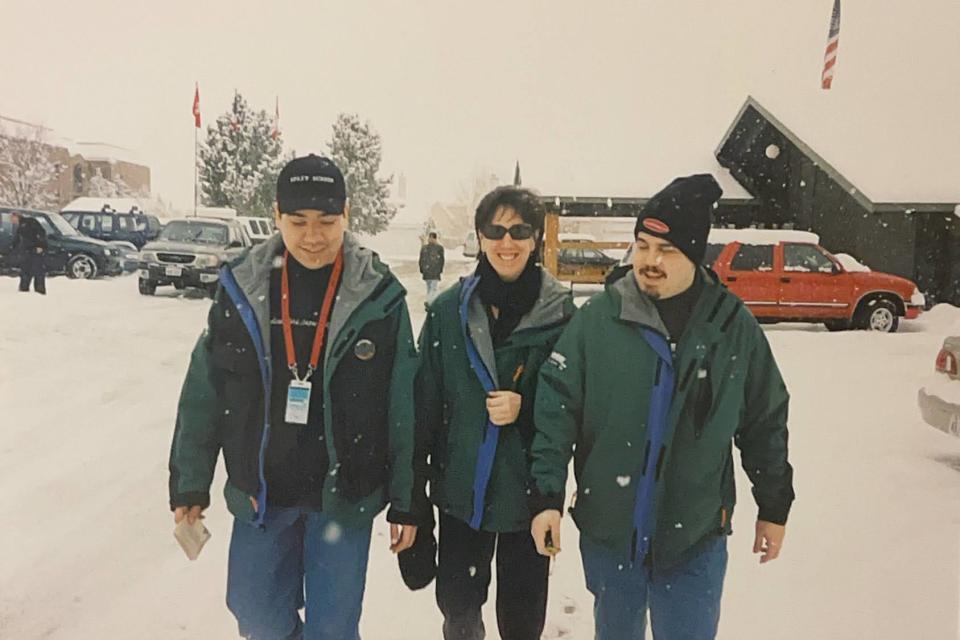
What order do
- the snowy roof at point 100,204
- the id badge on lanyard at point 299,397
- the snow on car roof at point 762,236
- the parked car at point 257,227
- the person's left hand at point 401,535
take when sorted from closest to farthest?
the id badge on lanyard at point 299,397
the person's left hand at point 401,535
the parked car at point 257,227
the snow on car roof at point 762,236
the snowy roof at point 100,204

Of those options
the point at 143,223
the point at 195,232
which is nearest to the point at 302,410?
the point at 195,232

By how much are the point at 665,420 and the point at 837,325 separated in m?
1.45

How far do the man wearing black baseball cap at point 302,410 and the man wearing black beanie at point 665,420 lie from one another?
0.47 meters

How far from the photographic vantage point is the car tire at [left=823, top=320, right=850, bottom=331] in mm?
2621

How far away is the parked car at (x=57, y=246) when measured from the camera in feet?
8.74

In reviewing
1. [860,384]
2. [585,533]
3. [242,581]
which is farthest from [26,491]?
[860,384]

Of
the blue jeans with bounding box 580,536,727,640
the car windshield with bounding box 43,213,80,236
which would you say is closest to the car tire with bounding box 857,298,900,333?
the blue jeans with bounding box 580,536,727,640

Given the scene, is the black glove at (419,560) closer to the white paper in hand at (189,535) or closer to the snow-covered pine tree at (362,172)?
the white paper in hand at (189,535)

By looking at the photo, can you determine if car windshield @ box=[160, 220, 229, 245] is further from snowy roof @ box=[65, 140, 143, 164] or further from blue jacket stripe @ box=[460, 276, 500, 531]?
blue jacket stripe @ box=[460, 276, 500, 531]

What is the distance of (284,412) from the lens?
174 cm

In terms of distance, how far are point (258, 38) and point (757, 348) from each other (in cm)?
243

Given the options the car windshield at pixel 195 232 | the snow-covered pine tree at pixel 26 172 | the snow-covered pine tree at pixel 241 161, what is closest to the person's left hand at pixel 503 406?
the snow-covered pine tree at pixel 241 161

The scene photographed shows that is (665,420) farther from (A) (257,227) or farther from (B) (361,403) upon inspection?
(A) (257,227)

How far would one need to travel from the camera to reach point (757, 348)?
66.1 inches
